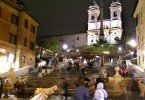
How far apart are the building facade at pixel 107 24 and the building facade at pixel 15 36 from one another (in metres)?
64.0

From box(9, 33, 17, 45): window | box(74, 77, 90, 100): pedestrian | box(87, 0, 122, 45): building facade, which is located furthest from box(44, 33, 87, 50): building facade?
box(74, 77, 90, 100): pedestrian

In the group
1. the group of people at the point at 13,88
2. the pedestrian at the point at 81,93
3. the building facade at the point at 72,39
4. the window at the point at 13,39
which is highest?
the building facade at the point at 72,39

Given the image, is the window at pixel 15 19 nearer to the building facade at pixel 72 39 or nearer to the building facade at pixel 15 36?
the building facade at pixel 15 36

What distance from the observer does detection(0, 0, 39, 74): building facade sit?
38281 mm

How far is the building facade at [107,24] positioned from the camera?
111 meters

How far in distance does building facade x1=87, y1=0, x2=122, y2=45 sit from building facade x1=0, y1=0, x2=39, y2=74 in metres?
64.0

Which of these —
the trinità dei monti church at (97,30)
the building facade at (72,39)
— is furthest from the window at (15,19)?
the building facade at (72,39)

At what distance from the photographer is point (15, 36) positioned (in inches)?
1693

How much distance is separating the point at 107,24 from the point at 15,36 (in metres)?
78.9

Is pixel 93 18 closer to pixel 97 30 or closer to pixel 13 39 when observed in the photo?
pixel 97 30

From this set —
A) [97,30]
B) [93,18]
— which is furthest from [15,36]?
[93,18]

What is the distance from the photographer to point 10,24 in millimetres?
40938

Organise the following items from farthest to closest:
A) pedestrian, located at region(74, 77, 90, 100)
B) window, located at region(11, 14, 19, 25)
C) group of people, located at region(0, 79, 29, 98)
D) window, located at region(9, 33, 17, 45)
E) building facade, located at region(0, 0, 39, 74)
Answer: window, located at region(11, 14, 19, 25), window, located at region(9, 33, 17, 45), building facade, located at region(0, 0, 39, 74), group of people, located at region(0, 79, 29, 98), pedestrian, located at region(74, 77, 90, 100)

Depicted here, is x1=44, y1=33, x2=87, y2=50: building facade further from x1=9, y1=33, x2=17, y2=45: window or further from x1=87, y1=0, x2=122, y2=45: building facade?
x1=9, y1=33, x2=17, y2=45: window
